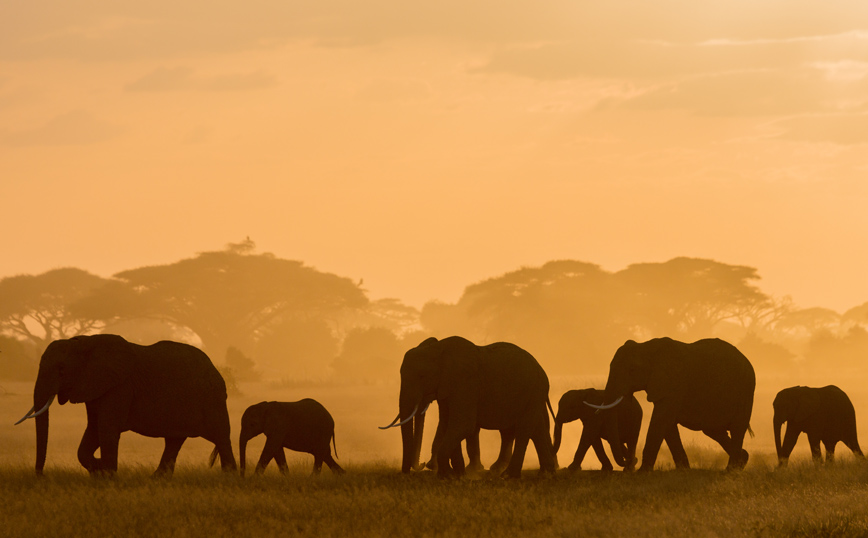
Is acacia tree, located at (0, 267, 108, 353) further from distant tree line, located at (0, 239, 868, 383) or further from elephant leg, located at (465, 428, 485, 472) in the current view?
elephant leg, located at (465, 428, 485, 472)

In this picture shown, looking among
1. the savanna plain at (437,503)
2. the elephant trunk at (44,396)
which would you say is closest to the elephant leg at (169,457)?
the savanna plain at (437,503)

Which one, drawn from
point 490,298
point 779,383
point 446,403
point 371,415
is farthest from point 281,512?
point 490,298

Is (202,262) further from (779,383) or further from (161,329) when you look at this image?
(779,383)

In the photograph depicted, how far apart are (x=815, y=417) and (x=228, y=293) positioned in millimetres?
56657

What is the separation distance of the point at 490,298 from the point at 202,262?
1922 centimetres

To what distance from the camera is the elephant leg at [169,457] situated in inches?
716

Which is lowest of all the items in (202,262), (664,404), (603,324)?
(664,404)

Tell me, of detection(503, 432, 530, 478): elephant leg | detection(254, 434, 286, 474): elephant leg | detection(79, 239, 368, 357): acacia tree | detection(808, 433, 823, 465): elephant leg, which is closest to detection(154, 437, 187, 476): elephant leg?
detection(254, 434, 286, 474): elephant leg

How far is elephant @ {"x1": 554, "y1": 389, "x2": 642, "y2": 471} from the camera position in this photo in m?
20.2

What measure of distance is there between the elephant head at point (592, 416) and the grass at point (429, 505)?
2049 mm

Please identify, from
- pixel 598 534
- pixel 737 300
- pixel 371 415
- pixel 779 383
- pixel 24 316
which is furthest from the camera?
pixel 24 316

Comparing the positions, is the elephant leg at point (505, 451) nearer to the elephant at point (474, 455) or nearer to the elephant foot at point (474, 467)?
the elephant at point (474, 455)

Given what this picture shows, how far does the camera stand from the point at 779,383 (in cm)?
5403

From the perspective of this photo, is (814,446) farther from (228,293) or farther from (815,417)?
(228,293)
